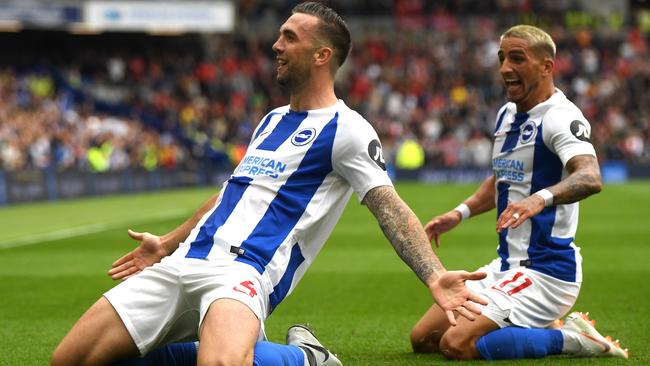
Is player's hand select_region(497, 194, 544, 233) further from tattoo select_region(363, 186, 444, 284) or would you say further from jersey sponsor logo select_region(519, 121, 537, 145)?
jersey sponsor logo select_region(519, 121, 537, 145)

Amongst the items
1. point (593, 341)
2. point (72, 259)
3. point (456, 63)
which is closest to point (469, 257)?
point (72, 259)

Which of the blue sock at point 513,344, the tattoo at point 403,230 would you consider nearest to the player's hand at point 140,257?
the tattoo at point 403,230

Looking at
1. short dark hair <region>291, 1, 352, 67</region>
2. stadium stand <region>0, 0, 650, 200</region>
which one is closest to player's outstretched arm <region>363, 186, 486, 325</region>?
short dark hair <region>291, 1, 352, 67</region>

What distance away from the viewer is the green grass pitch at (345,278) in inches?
303

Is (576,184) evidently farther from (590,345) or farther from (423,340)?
→ (423,340)

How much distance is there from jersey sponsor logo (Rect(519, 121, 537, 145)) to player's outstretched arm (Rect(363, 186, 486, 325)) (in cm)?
186

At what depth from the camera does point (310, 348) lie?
222 inches

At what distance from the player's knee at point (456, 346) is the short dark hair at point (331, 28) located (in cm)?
198

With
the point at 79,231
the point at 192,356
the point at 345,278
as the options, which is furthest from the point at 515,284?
the point at 79,231

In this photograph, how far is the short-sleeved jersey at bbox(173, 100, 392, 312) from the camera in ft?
17.4

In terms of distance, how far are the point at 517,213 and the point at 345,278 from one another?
21.0 ft

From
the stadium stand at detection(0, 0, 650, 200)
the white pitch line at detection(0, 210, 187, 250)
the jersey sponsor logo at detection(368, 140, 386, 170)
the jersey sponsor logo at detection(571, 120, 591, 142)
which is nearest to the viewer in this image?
the jersey sponsor logo at detection(368, 140, 386, 170)

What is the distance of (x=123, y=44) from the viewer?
42.0m

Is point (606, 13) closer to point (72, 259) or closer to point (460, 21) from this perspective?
point (460, 21)
